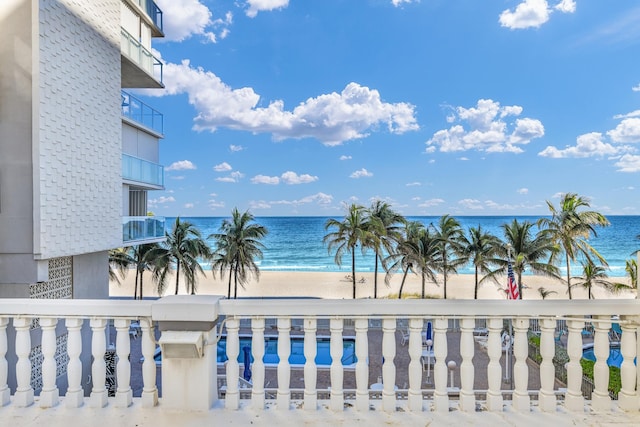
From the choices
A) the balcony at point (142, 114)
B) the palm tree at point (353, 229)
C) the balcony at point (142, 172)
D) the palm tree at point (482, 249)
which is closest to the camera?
the balcony at point (142, 172)

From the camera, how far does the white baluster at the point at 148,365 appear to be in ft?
5.91

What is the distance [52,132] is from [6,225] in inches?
72.8

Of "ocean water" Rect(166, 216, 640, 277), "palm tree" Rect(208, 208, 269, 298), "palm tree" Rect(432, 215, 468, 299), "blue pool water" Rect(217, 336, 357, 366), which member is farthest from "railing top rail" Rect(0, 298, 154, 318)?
"ocean water" Rect(166, 216, 640, 277)

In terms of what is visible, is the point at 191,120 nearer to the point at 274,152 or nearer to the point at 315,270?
the point at 274,152

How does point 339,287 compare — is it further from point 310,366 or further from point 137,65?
point 310,366

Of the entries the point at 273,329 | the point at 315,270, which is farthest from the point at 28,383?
the point at 315,270

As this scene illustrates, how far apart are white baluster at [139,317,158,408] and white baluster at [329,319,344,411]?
3.06 feet

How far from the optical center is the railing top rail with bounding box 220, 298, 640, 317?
1.80 metres

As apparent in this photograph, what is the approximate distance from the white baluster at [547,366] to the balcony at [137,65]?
10.8 meters

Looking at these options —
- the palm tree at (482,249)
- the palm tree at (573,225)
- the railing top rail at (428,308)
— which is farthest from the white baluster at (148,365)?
the palm tree at (573,225)

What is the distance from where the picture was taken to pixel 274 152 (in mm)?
48375

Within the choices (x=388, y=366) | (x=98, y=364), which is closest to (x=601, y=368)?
(x=388, y=366)

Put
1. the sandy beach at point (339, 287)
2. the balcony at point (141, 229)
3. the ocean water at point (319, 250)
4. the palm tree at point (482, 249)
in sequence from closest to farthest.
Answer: the balcony at point (141, 229)
the palm tree at point (482, 249)
the sandy beach at point (339, 287)
the ocean water at point (319, 250)

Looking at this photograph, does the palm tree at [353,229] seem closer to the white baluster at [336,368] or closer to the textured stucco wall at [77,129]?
the textured stucco wall at [77,129]
